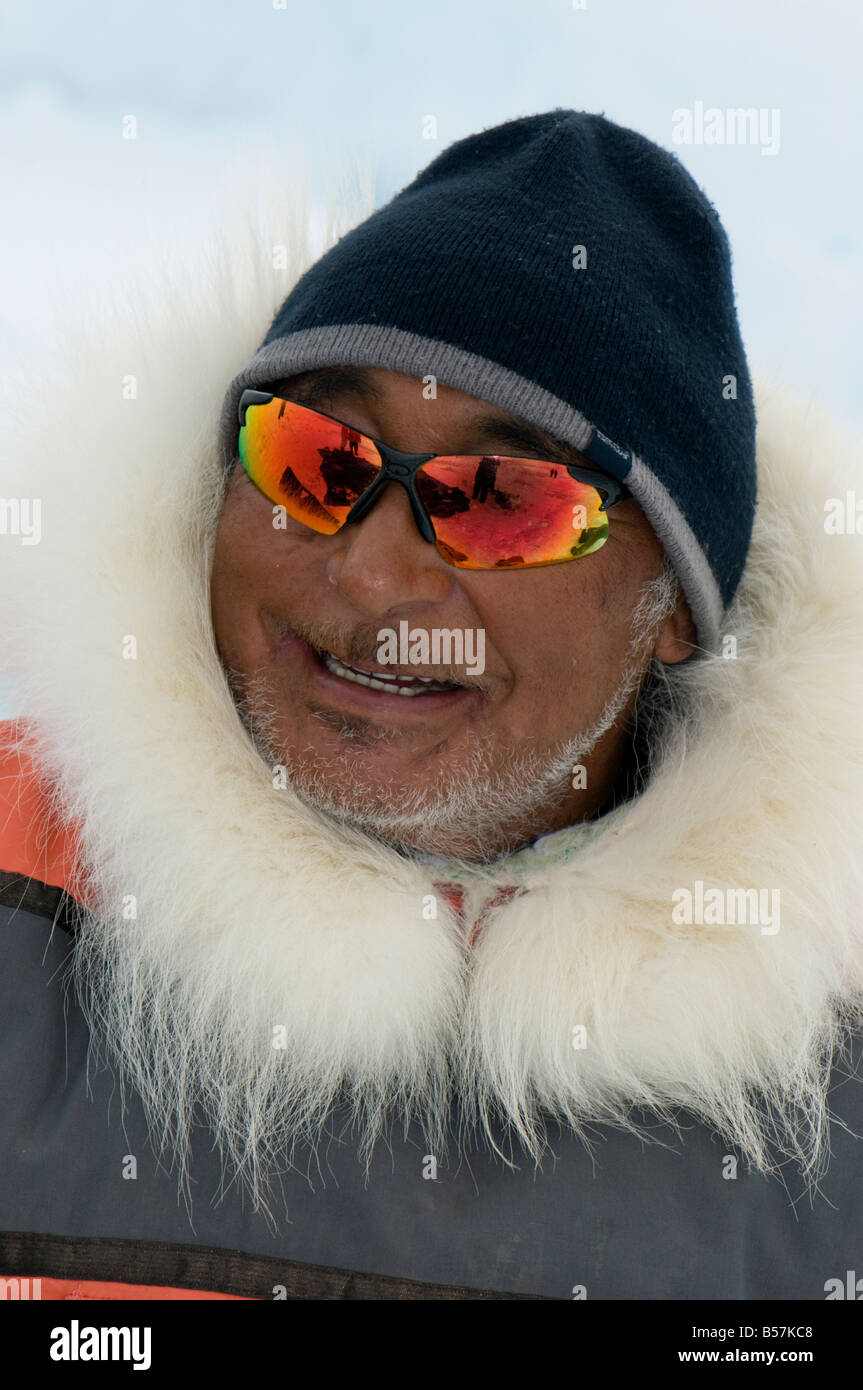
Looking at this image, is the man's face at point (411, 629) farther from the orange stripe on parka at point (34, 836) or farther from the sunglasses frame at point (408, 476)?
the orange stripe on parka at point (34, 836)

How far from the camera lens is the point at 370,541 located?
72.8 inches

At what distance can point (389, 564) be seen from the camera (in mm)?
1837

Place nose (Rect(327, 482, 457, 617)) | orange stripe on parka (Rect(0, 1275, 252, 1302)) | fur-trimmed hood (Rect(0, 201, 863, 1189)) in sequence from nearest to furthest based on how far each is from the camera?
orange stripe on parka (Rect(0, 1275, 252, 1302))
fur-trimmed hood (Rect(0, 201, 863, 1189))
nose (Rect(327, 482, 457, 617))

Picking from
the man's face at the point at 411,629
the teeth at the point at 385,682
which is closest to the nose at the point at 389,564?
the man's face at the point at 411,629

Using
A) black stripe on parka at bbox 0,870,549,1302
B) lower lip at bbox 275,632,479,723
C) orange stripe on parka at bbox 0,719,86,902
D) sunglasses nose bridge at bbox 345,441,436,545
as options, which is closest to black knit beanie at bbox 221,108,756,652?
sunglasses nose bridge at bbox 345,441,436,545

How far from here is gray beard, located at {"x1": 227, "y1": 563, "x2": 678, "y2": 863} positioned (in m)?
1.86

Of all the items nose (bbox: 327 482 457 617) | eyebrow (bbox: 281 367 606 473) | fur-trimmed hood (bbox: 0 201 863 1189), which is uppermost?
eyebrow (bbox: 281 367 606 473)

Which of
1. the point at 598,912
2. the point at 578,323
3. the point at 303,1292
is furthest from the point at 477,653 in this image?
the point at 303,1292

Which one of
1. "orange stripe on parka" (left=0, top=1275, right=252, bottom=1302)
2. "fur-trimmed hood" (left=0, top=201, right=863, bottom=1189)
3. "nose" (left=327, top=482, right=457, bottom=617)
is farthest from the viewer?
"nose" (left=327, top=482, right=457, bottom=617)

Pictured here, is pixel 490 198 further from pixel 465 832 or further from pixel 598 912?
pixel 598 912

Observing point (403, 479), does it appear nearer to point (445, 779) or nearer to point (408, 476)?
point (408, 476)

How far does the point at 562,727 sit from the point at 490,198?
3.19 ft

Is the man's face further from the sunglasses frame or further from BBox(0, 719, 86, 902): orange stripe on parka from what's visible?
BBox(0, 719, 86, 902): orange stripe on parka

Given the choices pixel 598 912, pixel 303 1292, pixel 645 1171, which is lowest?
pixel 303 1292
